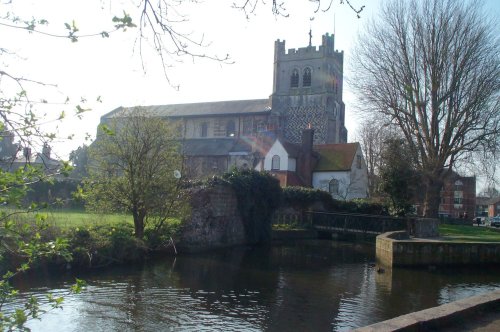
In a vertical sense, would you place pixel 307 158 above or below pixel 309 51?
below

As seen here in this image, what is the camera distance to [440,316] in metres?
6.35

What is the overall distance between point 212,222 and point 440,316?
18379mm

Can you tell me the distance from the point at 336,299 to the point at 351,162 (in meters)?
30.0

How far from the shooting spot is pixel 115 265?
16.5 meters

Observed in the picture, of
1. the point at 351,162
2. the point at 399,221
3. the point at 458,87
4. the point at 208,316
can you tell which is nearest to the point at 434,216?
the point at 399,221

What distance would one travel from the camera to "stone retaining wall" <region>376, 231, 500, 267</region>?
63.1 feet

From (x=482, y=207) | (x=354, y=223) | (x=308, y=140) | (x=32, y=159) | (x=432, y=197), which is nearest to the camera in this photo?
(x=32, y=159)

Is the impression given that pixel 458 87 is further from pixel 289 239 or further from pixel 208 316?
pixel 208 316

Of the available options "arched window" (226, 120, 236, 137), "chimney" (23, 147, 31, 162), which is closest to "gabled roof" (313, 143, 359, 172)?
"arched window" (226, 120, 236, 137)

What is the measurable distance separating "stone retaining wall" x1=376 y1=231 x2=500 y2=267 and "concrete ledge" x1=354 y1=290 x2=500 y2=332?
454 inches

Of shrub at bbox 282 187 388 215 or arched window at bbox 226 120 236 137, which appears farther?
arched window at bbox 226 120 236 137

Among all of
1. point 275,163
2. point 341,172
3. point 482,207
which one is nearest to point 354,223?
point 341,172

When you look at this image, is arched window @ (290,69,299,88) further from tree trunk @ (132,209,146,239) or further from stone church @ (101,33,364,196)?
tree trunk @ (132,209,146,239)

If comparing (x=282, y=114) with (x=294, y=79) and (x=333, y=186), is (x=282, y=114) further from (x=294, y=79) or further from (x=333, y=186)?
(x=333, y=186)
